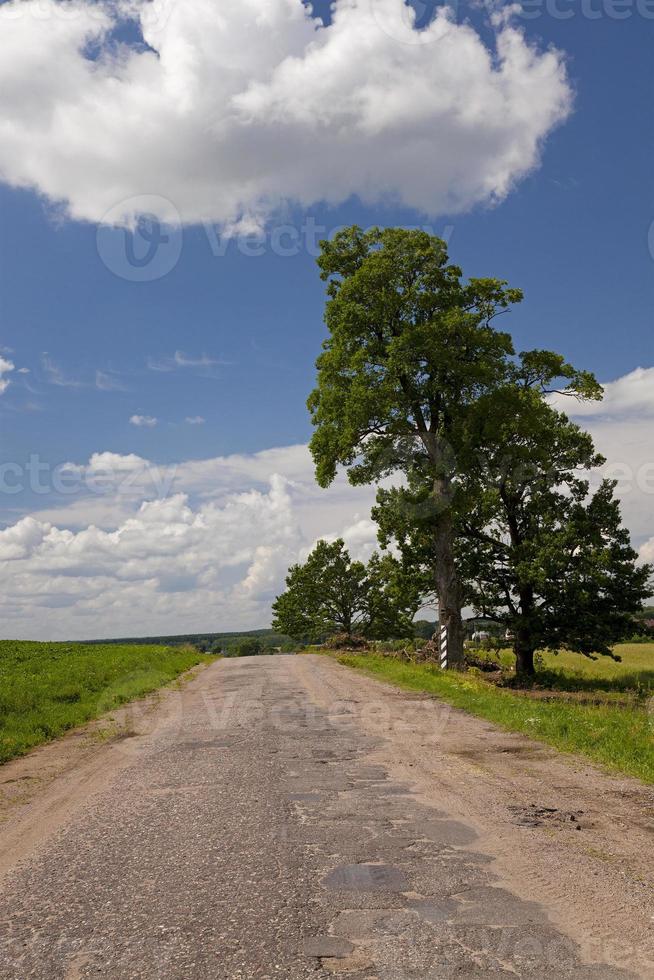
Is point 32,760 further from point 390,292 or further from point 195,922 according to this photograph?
point 390,292

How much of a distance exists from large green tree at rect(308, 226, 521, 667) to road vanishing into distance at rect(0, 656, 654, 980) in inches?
586

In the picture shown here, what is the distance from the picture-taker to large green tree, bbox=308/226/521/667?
77.0ft

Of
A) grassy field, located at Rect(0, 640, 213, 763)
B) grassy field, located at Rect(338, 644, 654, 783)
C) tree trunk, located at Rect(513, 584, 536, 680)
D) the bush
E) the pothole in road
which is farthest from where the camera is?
the bush

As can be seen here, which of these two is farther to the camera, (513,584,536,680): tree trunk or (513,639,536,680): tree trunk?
(513,639,536,680): tree trunk

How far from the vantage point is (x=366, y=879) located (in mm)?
4840

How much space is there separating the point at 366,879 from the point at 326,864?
429 millimetres

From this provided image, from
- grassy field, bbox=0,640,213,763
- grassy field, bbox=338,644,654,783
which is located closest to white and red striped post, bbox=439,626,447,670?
grassy field, bbox=338,644,654,783

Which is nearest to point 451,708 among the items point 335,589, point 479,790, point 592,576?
point 479,790

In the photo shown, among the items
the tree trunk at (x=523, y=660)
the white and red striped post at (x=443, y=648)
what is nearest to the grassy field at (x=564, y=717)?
the white and red striped post at (x=443, y=648)

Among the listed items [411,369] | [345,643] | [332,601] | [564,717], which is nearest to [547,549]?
[411,369]

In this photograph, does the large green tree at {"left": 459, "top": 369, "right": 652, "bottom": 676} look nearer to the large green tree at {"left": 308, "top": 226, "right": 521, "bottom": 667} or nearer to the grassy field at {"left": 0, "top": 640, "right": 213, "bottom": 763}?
the large green tree at {"left": 308, "top": 226, "right": 521, "bottom": 667}

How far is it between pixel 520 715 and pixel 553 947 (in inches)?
354

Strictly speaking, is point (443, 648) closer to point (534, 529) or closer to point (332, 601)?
point (534, 529)

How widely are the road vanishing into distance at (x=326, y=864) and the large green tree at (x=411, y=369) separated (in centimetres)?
1488
